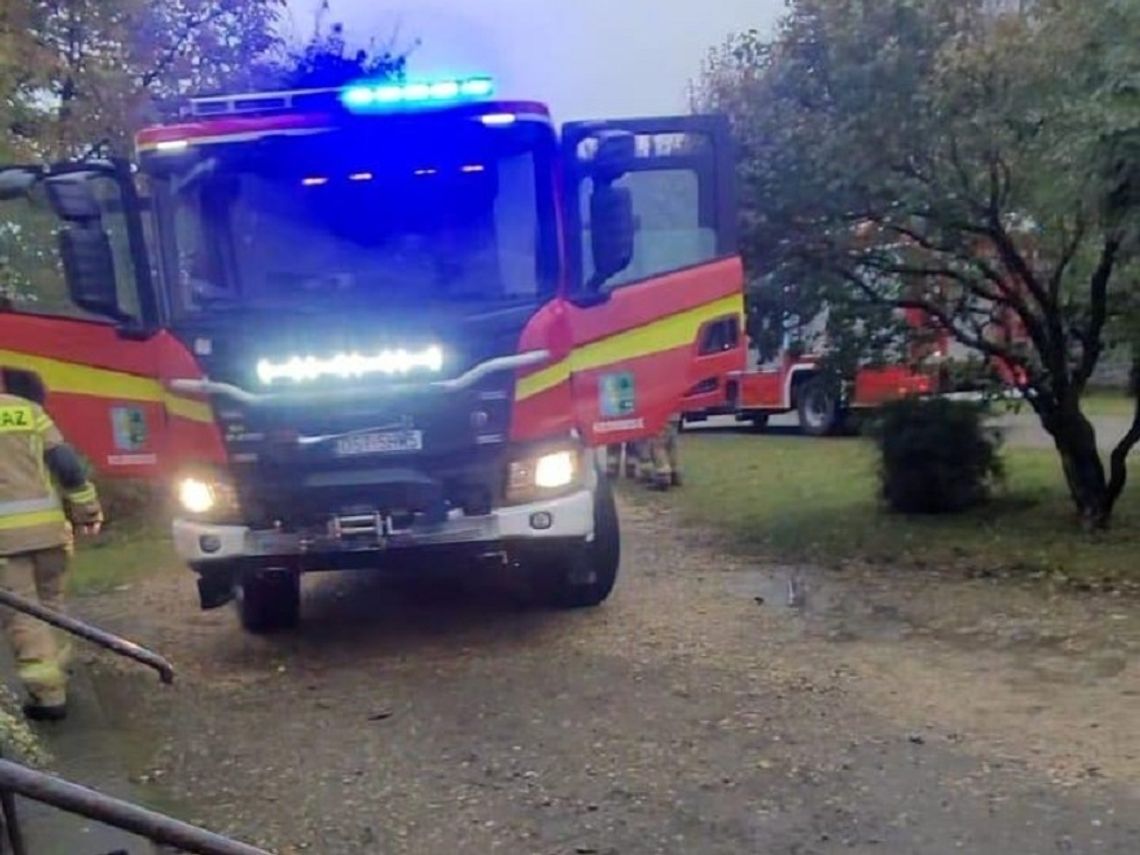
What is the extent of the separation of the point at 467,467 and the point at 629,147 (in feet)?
6.01

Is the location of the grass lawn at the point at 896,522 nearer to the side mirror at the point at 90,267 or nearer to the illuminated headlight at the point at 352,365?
the illuminated headlight at the point at 352,365

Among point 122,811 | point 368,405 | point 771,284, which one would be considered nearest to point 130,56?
point 771,284

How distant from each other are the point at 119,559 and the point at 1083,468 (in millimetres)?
7928

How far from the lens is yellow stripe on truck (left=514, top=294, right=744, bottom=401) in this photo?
8.22m

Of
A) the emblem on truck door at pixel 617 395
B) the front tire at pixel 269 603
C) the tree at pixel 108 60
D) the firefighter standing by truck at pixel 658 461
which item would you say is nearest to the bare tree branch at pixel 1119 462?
the emblem on truck door at pixel 617 395

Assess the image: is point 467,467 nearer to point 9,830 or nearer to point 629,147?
point 629,147

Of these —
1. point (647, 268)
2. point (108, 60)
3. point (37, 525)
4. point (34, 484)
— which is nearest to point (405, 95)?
point (647, 268)

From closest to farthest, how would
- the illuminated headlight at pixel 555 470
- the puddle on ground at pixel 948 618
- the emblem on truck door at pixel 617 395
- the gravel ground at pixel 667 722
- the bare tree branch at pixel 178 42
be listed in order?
the gravel ground at pixel 667 722 → the puddle on ground at pixel 948 618 → the illuminated headlight at pixel 555 470 → the emblem on truck door at pixel 617 395 → the bare tree branch at pixel 178 42

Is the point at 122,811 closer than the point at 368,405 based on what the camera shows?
Yes

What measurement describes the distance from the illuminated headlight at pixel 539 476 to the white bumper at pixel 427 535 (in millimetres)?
69

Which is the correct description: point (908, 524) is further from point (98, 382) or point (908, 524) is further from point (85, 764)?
point (85, 764)

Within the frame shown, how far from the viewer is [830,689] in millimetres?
7320

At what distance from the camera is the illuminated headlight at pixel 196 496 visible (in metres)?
8.32

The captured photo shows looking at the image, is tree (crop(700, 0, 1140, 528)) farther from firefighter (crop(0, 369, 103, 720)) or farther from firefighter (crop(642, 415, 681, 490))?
firefighter (crop(0, 369, 103, 720))
